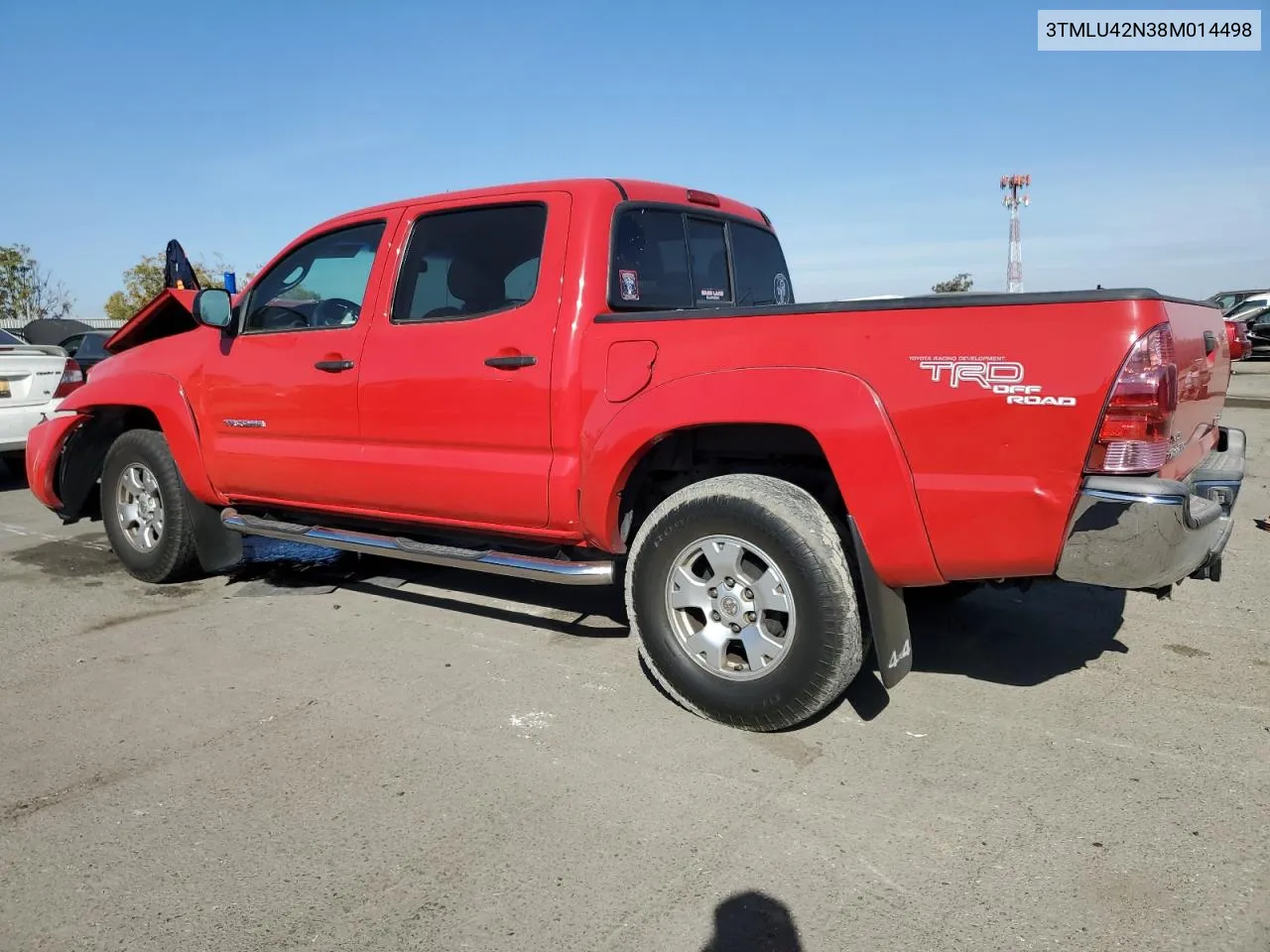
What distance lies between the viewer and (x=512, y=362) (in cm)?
379

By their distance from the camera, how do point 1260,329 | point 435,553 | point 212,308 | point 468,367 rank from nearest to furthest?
point 468,367
point 435,553
point 212,308
point 1260,329

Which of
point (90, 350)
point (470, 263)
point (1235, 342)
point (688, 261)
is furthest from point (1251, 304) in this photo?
point (470, 263)

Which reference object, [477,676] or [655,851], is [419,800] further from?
[477,676]

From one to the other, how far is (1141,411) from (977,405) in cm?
43

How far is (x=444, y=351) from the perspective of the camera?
4023 mm

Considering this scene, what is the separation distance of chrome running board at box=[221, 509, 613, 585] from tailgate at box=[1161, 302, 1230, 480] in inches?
79.4

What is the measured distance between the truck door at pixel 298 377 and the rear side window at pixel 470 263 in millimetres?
204

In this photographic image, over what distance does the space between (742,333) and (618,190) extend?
1.08 m

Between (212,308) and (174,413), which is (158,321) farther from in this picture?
(212,308)

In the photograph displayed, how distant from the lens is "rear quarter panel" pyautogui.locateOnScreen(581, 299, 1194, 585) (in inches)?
106

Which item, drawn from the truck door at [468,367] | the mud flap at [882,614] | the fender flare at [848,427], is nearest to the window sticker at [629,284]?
the truck door at [468,367]

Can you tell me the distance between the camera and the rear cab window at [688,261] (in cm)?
396

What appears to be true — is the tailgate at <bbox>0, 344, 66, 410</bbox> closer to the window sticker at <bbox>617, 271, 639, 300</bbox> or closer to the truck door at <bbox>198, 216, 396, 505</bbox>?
the truck door at <bbox>198, 216, 396, 505</bbox>

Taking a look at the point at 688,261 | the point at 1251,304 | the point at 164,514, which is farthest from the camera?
the point at 1251,304
